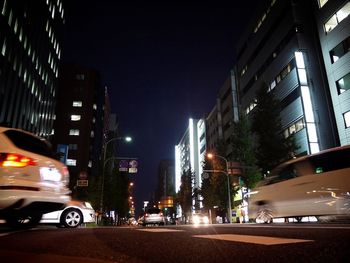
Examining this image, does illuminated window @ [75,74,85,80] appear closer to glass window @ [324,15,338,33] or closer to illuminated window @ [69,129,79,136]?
illuminated window @ [69,129,79,136]

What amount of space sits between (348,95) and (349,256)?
29.5 m

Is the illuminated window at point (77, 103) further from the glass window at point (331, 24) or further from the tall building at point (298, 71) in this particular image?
the glass window at point (331, 24)

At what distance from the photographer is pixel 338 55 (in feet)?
99.6

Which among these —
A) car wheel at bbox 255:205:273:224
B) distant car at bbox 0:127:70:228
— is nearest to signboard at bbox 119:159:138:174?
car wheel at bbox 255:205:273:224

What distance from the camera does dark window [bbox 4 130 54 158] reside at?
21.0 ft

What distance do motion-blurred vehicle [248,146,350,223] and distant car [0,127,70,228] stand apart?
25.4ft

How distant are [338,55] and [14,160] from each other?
31.6 m

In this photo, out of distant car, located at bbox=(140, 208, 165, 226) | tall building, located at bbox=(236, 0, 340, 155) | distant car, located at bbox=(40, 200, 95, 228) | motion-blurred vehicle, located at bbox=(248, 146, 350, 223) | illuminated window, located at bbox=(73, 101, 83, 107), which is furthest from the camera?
illuminated window, located at bbox=(73, 101, 83, 107)

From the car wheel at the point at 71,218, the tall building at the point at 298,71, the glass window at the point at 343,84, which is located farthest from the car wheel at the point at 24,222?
the glass window at the point at 343,84

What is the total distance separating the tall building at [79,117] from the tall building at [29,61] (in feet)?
57.0

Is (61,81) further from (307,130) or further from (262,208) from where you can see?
(262,208)

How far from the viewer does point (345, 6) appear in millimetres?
29188

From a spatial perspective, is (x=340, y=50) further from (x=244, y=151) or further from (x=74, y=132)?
(x=74, y=132)

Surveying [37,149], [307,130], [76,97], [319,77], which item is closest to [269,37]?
[319,77]
